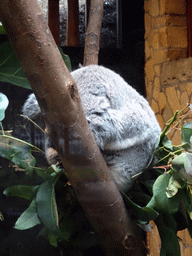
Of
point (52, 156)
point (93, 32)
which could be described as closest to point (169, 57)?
point (93, 32)

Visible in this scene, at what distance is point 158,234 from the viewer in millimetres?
915

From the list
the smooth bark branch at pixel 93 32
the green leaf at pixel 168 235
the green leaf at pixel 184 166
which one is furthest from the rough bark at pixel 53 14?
the green leaf at pixel 168 235

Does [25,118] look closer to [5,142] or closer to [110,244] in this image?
[5,142]

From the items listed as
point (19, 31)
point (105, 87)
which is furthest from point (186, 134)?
point (19, 31)

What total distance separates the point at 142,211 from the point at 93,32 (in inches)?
24.5

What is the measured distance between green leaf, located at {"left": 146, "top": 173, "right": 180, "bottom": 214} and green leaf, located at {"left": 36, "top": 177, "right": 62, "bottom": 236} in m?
0.26

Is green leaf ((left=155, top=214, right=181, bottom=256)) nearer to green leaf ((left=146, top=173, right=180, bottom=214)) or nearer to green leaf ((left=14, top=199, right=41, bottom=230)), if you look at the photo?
green leaf ((left=146, top=173, right=180, bottom=214))

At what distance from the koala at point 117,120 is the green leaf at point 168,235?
0.45ft

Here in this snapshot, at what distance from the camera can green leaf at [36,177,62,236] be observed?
0.72 metres

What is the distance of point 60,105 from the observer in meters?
0.61

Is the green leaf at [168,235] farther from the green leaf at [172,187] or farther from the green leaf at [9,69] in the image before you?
the green leaf at [9,69]

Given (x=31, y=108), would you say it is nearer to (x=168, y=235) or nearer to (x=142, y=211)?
(x=142, y=211)

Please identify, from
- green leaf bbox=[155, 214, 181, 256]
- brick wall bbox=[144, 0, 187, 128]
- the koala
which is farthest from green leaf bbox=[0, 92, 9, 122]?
brick wall bbox=[144, 0, 187, 128]

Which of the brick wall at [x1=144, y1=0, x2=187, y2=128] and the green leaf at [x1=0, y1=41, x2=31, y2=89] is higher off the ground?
the brick wall at [x1=144, y1=0, x2=187, y2=128]
